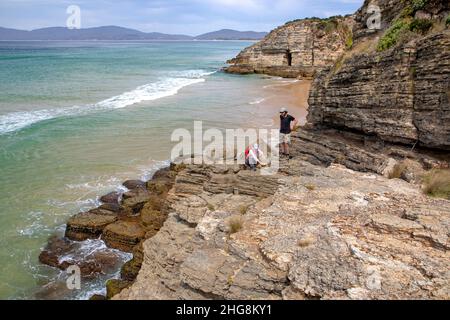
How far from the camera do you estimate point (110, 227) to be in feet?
43.6

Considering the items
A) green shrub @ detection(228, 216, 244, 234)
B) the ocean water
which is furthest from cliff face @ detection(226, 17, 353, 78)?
green shrub @ detection(228, 216, 244, 234)

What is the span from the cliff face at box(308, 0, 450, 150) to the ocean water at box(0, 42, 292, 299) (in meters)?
9.01

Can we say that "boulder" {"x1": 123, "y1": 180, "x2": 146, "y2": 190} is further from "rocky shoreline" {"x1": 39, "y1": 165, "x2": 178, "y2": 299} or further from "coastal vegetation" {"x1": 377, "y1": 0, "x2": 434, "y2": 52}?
"coastal vegetation" {"x1": 377, "y1": 0, "x2": 434, "y2": 52}

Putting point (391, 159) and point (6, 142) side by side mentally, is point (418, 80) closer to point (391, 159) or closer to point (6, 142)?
point (391, 159)

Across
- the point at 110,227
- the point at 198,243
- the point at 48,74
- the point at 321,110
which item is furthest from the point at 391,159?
the point at 48,74

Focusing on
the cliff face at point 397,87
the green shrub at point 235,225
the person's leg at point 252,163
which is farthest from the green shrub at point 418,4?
the green shrub at point 235,225

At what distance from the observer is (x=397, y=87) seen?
1178 cm

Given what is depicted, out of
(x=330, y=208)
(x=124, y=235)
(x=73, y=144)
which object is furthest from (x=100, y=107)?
(x=330, y=208)

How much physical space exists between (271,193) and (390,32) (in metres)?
7.30

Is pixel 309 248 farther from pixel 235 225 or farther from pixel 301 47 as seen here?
pixel 301 47

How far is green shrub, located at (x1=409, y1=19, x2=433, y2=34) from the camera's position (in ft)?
40.1

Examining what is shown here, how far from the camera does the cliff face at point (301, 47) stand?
65.0 metres

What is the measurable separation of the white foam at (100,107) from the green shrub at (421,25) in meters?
24.6

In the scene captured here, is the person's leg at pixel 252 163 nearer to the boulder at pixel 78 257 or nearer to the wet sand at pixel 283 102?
the boulder at pixel 78 257
